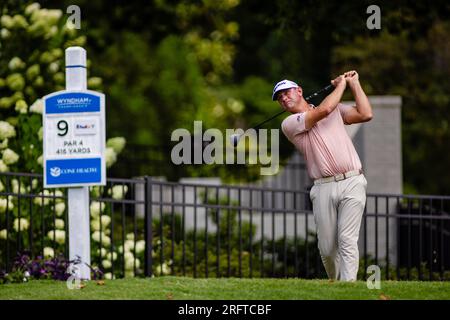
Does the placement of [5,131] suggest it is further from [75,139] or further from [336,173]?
[336,173]

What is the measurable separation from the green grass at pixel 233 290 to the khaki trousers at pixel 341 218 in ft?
0.91

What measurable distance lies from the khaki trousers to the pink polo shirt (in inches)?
4.3

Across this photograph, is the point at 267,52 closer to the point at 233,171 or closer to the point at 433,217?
the point at 233,171

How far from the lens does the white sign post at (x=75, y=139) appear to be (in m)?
9.57

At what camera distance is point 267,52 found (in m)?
36.8

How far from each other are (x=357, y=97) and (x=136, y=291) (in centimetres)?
227

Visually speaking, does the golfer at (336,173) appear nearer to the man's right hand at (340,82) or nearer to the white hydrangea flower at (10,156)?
the man's right hand at (340,82)

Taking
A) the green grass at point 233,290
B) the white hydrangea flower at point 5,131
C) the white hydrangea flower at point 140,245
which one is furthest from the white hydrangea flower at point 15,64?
the green grass at point 233,290

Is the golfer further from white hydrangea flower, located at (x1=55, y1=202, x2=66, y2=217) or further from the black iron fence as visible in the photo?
white hydrangea flower, located at (x1=55, y1=202, x2=66, y2=217)

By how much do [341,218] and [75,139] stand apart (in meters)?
2.45

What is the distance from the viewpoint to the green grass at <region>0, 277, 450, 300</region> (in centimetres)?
798

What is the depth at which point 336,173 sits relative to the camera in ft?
28.6

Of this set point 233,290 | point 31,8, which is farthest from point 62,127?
point 31,8
